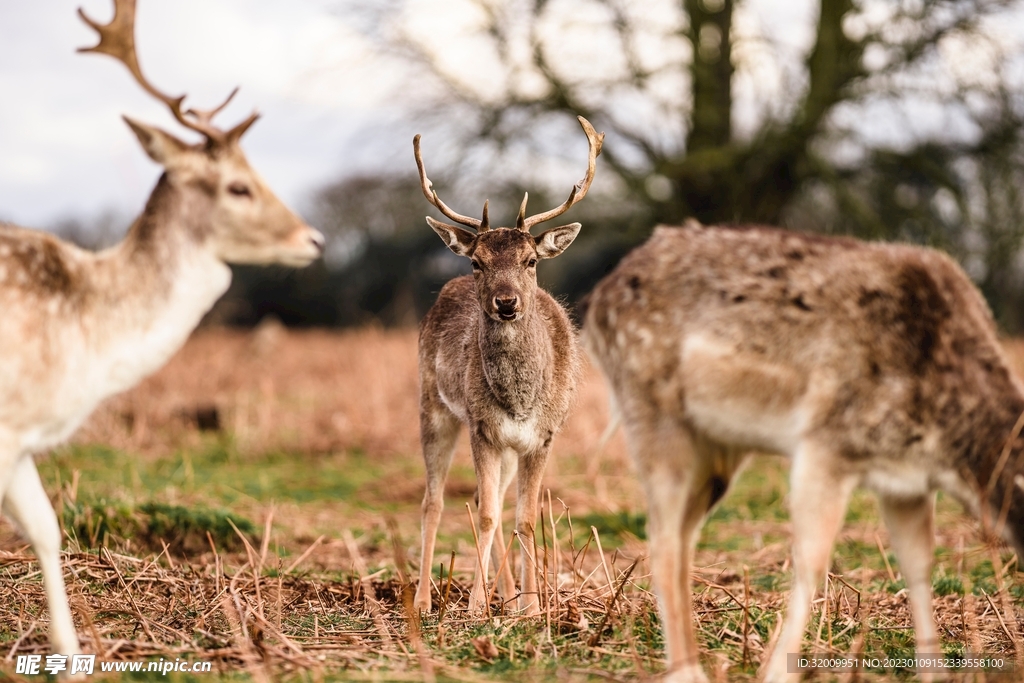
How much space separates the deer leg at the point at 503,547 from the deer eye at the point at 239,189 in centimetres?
224

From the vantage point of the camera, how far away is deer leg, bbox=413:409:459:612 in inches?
233

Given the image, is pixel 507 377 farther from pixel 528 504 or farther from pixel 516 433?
pixel 528 504

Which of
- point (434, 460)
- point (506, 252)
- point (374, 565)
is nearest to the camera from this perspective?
point (506, 252)

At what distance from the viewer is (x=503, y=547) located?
5738mm

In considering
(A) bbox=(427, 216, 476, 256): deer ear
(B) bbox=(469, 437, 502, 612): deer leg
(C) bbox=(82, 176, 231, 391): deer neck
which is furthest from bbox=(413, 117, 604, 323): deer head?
(C) bbox=(82, 176, 231, 391): deer neck

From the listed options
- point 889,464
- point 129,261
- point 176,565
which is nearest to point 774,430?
point 889,464

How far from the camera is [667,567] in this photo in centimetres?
400

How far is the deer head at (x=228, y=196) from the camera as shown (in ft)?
13.8

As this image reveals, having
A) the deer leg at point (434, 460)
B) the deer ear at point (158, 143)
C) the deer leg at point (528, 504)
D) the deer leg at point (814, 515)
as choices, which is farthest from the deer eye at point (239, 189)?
the deer leg at point (814, 515)

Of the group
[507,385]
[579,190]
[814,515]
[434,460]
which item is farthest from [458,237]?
[814,515]

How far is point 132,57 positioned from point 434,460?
9.32ft

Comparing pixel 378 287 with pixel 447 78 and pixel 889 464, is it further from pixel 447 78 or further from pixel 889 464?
pixel 889 464

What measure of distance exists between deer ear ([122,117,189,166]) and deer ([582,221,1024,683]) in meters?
1.96

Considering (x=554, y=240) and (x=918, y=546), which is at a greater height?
(x=554, y=240)
